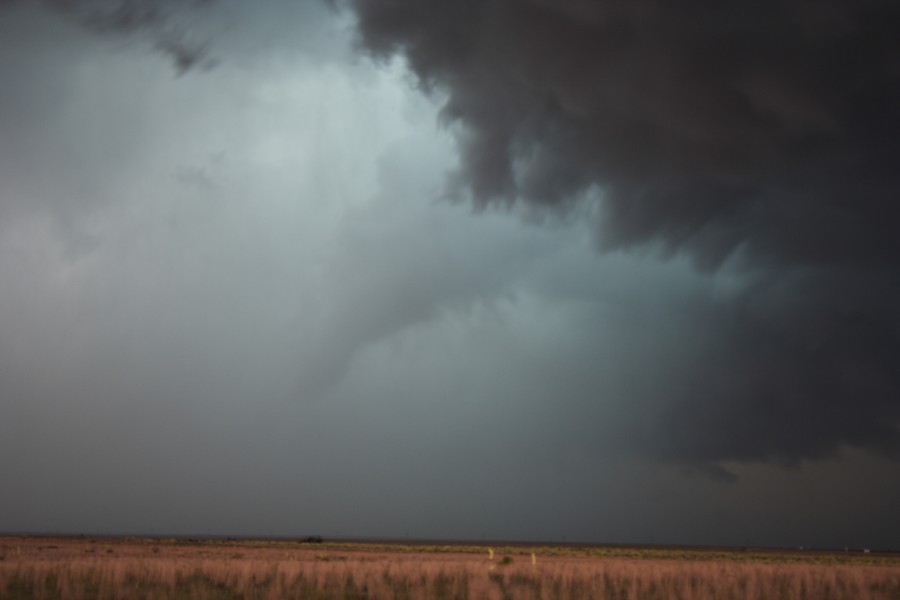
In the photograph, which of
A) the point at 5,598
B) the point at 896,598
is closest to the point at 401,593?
the point at 5,598

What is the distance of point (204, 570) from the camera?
30.0 meters

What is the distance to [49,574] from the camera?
26.9 meters

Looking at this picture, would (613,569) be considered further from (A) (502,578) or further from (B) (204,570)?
(B) (204,570)

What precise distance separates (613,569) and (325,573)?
1338 centimetres

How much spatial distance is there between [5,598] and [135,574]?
607cm

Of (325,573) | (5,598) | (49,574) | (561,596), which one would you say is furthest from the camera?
(325,573)

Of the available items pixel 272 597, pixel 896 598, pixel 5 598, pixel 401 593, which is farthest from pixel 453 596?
pixel 896 598

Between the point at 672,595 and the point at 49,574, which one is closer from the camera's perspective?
the point at 672,595

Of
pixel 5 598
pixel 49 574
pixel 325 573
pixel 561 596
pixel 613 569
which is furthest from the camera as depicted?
pixel 613 569

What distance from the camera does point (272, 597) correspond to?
2272 cm

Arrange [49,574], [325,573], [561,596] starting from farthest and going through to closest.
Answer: [325,573], [49,574], [561,596]

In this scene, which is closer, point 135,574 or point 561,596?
point 561,596

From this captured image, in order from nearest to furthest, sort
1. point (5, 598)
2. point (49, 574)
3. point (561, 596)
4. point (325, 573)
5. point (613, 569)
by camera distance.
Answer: point (5, 598), point (561, 596), point (49, 574), point (325, 573), point (613, 569)

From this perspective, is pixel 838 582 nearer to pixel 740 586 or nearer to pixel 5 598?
pixel 740 586
